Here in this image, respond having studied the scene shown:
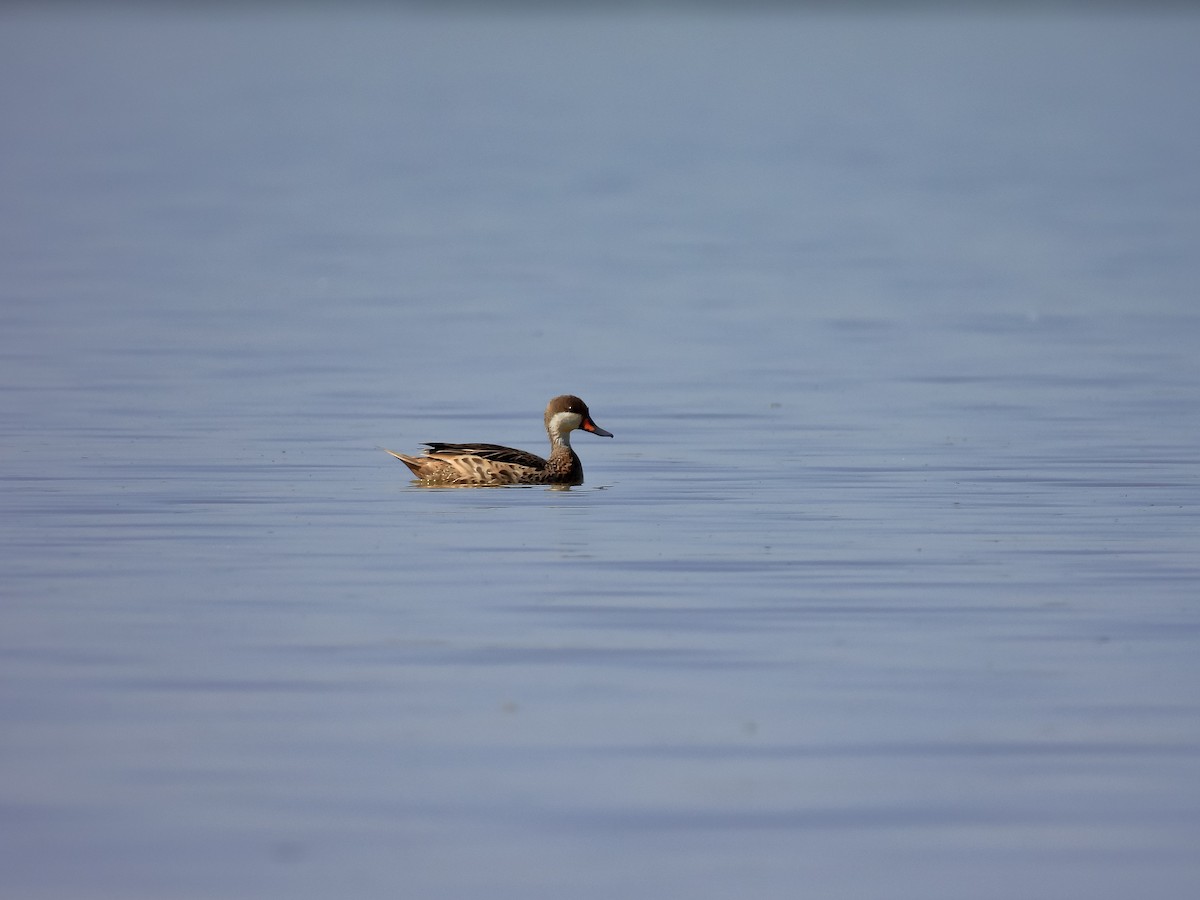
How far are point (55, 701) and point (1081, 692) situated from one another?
14.0 feet

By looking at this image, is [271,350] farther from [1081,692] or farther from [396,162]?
[396,162]

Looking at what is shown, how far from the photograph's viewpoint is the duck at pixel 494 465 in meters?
17.8

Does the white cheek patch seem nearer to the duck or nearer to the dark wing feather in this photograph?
the duck

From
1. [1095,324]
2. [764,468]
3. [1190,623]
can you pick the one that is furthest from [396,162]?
[1190,623]

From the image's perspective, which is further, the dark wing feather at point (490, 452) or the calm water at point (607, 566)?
the dark wing feather at point (490, 452)

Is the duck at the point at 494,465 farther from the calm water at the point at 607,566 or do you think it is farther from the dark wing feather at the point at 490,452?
the calm water at the point at 607,566

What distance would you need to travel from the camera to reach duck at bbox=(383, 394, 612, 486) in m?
17.8


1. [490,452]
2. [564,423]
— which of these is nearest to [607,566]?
[490,452]

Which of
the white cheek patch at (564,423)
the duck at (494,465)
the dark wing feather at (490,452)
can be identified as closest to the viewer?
the dark wing feather at (490,452)

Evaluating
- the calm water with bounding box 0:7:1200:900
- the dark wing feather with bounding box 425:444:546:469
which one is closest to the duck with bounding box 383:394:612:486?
the dark wing feather with bounding box 425:444:546:469

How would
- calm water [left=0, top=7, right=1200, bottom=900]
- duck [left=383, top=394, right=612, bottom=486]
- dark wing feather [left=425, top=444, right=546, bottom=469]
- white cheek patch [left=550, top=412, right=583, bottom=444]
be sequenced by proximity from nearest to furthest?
calm water [left=0, top=7, right=1200, bottom=900] → dark wing feather [left=425, top=444, right=546, bottom=469] → duck [left=383, top=394, right=612, bottom=486] → white cheek patch [left=550, top=412, right=583, bottom=444]

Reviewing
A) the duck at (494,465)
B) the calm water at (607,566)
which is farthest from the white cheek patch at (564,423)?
the calm water at (607,566)

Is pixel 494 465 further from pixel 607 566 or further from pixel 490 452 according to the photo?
pixel 607 566

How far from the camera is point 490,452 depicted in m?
17.8
